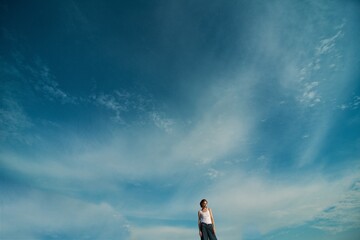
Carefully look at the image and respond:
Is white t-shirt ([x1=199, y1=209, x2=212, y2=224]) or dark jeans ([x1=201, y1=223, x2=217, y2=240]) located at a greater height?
white t-shirt ([x1=199, y1=209, x2=212, y2=224])

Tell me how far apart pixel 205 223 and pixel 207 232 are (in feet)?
1.93

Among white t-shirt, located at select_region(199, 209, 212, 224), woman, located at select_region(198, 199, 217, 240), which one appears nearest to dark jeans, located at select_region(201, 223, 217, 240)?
woman, located at select_region(198, 199, 217, 240)

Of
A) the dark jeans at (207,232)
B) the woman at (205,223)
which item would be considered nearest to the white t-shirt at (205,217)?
the woman at (205,223)

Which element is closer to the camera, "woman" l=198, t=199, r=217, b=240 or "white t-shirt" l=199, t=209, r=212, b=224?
"woman" l=198, t=199, r=217, b=240

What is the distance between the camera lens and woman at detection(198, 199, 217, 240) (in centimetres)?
1647

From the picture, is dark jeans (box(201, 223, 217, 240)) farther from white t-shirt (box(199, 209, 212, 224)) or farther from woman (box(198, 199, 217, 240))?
white t-shirt (box(199, 209, 212, 224))

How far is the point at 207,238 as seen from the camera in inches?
650

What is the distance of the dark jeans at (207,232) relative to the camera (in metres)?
16.4

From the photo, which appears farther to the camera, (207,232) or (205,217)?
(205,217)

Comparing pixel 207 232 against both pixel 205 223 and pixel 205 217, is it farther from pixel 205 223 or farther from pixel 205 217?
pixel 205 217

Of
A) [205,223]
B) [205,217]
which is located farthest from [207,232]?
[205,217]

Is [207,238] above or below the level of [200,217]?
below

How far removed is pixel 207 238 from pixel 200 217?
1.36 metres

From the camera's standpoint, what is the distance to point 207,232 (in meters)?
16.5
